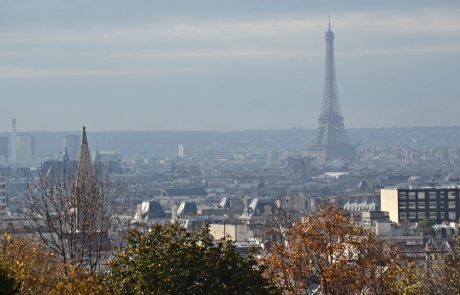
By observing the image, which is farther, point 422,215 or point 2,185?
point 2,185

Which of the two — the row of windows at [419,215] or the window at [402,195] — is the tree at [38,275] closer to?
the row of windows at [419,215]

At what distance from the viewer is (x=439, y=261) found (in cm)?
5869

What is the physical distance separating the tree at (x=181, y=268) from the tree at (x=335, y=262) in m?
4.67

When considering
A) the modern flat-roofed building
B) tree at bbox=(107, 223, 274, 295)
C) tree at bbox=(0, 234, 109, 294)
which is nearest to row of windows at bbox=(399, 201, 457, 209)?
the modern flat-roofed building

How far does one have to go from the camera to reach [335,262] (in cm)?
3791

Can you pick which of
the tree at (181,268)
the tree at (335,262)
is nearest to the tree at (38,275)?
the tree at (181,268)

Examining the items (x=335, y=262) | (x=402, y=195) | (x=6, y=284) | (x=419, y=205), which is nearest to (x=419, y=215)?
(x=419, y=205)

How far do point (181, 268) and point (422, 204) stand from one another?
311ft

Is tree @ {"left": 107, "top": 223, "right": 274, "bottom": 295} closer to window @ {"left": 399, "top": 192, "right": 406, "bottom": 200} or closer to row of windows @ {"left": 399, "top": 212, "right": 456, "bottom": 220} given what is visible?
row of windows @ {"left": 399, "top": 212, "right": 456, "bottom": 220}

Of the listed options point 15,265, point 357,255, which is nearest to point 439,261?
point 357,255

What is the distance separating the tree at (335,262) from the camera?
36.7 m

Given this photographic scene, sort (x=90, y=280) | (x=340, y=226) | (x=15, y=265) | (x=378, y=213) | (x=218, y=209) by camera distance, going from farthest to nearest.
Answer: (x=218, y=209) < (x=378, y=213) < (x=340, y=226) < (x=15, y=265) < (x=90, y=280)

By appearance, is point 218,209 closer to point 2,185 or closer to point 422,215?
point 2,185

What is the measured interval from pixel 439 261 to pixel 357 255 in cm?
2008
